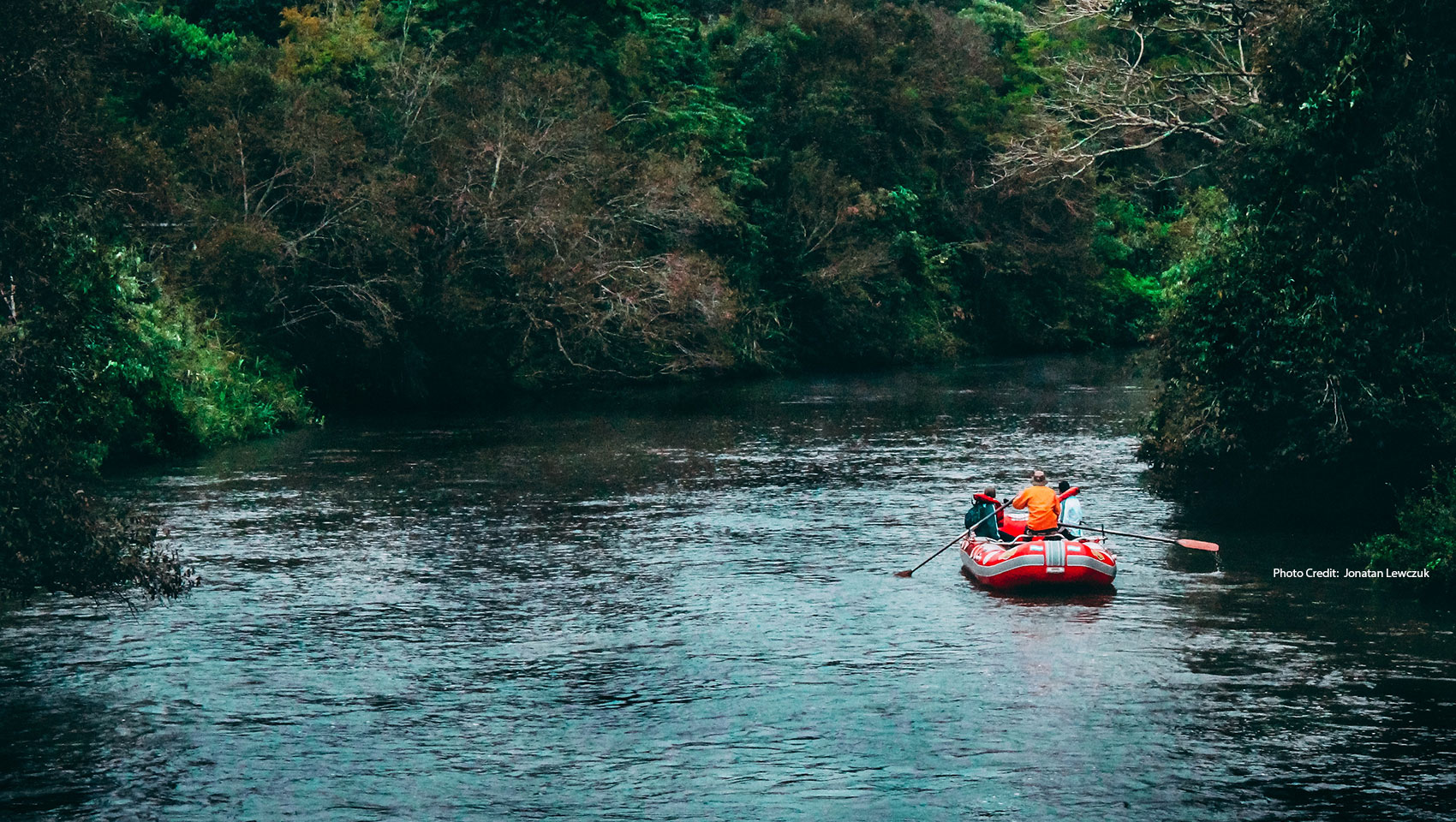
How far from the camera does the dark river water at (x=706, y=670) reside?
45.5 feet

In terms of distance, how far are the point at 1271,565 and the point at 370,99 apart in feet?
112

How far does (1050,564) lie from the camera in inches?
847

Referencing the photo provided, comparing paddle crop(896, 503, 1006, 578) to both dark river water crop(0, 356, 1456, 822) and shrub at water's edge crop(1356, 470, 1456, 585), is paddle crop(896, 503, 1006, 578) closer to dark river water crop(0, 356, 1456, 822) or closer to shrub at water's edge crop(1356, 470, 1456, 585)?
dark river water crop(0, 356, 1456, 822)

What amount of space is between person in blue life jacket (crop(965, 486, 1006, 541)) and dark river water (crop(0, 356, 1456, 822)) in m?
0.75

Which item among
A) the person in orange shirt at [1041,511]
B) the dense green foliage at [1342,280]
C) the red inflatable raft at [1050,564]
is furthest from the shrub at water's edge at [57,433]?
the dense green foliage at [1342,280]

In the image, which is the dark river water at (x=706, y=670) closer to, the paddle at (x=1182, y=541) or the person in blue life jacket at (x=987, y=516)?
the paddle at (x=1182, y=541)

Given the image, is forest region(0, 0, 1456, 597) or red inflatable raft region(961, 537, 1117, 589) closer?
forest region(0, 0, 1456, 597)

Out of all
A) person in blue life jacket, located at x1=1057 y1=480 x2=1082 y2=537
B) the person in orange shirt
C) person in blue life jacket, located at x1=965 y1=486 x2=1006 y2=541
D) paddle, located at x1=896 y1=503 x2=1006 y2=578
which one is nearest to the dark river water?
paddle, located at x1=896 y1=503 x2=1006 y2=578

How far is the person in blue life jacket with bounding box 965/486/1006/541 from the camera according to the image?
78.4 feet

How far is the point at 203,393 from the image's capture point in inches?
1503

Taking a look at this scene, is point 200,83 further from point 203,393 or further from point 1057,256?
point 1057,256

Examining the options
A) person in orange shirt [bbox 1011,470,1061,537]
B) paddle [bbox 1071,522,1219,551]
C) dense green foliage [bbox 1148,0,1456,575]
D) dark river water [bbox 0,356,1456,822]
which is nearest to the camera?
dark river water [bbox 0,356,1456,822]

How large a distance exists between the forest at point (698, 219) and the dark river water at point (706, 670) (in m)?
1.64

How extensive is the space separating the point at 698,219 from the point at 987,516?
29659 mm
